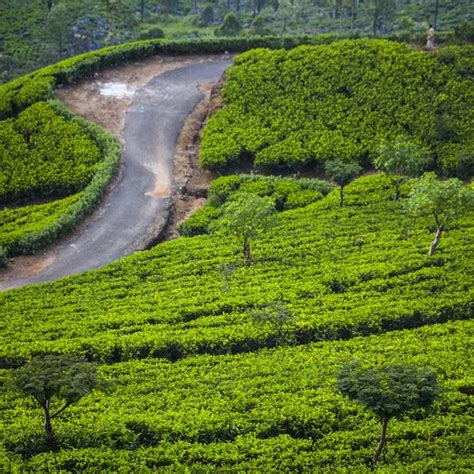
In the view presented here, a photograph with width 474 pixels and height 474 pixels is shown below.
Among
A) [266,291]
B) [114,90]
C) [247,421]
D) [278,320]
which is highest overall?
[114,90]

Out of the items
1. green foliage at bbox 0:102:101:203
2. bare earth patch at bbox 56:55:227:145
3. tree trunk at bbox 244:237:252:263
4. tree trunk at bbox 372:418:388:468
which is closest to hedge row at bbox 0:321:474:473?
tree trunk at bbox 372:418:388:468

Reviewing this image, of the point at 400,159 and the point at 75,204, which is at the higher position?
the point at 400,159

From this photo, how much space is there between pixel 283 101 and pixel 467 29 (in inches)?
549

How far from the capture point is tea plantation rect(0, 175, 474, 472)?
19.2 meters

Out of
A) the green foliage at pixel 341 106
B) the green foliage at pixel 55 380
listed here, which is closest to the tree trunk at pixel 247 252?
the green foliage at pixel 341 106

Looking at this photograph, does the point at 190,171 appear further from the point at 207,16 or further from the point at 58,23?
the point at 207,16

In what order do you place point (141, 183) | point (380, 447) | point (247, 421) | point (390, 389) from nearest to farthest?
point (390, 389) < point (380, 447) < point (247, 421) < point (141, 183)

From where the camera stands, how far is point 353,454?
18.9 meters

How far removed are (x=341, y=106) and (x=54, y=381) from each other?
102 feet

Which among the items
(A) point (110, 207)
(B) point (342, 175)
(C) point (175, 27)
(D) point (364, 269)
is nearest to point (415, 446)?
(D) point (364, 269)

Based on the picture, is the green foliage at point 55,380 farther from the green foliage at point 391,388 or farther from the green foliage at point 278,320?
the green foliage at point 278,320

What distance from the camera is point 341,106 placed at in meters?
44.0

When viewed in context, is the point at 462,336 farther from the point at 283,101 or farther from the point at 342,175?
the point at 283,101

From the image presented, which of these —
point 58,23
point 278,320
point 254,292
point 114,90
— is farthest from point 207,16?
point 278,320
